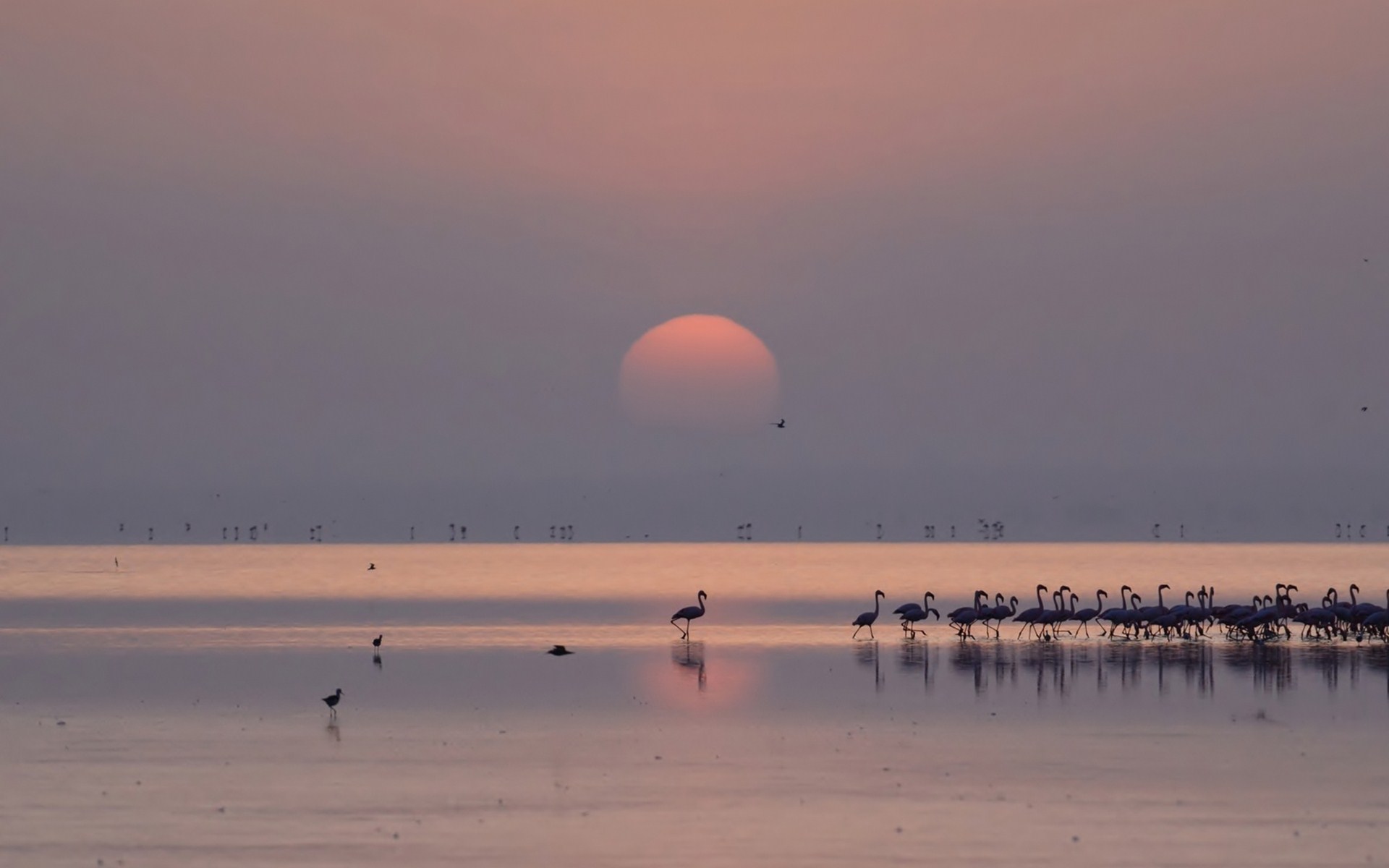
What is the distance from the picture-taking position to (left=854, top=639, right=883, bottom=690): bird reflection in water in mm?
34281

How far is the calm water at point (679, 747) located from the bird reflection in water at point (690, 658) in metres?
0.23

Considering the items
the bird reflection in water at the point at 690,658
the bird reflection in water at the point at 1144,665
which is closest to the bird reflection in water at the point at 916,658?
the bird reflection in water at the point at 1144,665

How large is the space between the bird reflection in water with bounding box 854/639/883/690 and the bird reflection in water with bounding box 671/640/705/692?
10.6 ft

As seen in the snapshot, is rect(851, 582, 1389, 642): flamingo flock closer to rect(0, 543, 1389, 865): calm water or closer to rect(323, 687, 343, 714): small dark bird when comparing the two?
rect(0, 543, 1389, 865): calm water

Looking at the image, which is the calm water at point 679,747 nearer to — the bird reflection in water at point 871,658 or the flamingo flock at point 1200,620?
the bird reflection in water at point 871,658

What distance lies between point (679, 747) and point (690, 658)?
50.3 feet

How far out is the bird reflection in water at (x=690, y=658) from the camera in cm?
3609

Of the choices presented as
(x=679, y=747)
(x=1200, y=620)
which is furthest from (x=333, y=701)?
(x=1200, y=620)

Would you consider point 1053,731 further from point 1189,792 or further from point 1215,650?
point 1215,650

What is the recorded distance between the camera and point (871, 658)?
39562 millimetres

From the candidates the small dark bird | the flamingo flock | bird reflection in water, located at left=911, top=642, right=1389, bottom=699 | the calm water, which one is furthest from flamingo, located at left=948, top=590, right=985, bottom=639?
the small dark bird

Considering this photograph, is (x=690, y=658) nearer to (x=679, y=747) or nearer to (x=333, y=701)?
(x=333, y=701)

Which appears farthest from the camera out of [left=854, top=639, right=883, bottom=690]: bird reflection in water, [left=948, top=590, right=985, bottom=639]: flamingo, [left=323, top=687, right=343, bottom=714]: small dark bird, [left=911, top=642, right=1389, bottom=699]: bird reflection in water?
[left=948, top=590, right=985, bottom=639]: flamingo

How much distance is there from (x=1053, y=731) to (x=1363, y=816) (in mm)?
7513
